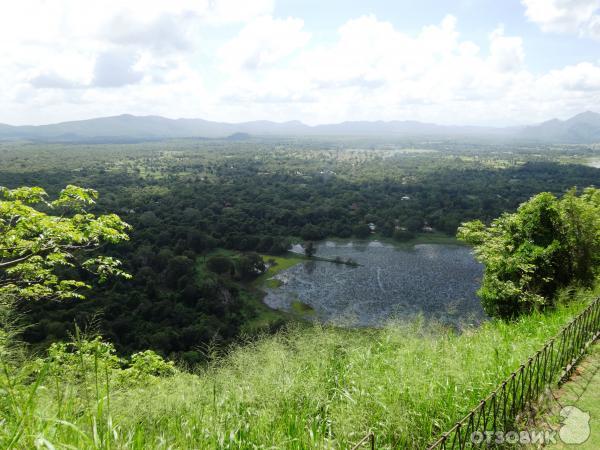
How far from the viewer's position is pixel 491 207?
74.8m

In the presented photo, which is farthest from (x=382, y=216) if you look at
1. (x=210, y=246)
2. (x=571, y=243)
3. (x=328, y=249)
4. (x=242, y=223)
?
(x=571, y=243)

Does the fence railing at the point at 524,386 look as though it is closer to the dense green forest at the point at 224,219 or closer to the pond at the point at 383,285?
the dense green forest at the point at 224,219

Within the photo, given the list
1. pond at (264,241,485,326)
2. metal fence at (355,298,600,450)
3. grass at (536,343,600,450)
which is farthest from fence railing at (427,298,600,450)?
pond at (264,241,485,326)

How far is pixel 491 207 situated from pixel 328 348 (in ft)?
251

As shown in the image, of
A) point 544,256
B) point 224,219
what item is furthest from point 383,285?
point 544,256

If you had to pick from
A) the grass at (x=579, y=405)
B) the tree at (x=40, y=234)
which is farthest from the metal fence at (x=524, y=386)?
the tree at (x=40, y=234)

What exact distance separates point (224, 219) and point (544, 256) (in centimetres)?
5680

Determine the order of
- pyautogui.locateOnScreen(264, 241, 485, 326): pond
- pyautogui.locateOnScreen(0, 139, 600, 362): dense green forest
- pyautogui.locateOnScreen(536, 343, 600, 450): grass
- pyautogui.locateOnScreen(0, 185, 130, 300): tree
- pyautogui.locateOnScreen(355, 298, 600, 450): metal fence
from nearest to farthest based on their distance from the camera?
1. pyautogui.locateOnScreen(355, 298, 600, 450): metal fence
2. pyautogui.locateOnScreen(536, 343, 600, 450): grass
3. pyautogui.locateOnScreen(0, 185, 130, 300): tree
4. pyautogui.locateOnScreen(0, 139, 600, 362): dense green forest
5. pyautogui.locateOnScreen(264, 241, 485, 326): pond

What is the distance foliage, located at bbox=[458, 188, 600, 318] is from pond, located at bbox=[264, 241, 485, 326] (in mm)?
18939

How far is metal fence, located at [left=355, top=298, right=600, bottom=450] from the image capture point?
181 inches

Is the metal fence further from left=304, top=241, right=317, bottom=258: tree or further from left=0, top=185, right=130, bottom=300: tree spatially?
left=304, top=241, right=317, bottom=258: tree

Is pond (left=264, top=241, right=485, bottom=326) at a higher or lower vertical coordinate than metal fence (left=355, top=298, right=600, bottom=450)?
lower

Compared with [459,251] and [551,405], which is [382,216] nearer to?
[459,251]

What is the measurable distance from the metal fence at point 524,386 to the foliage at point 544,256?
588cm
